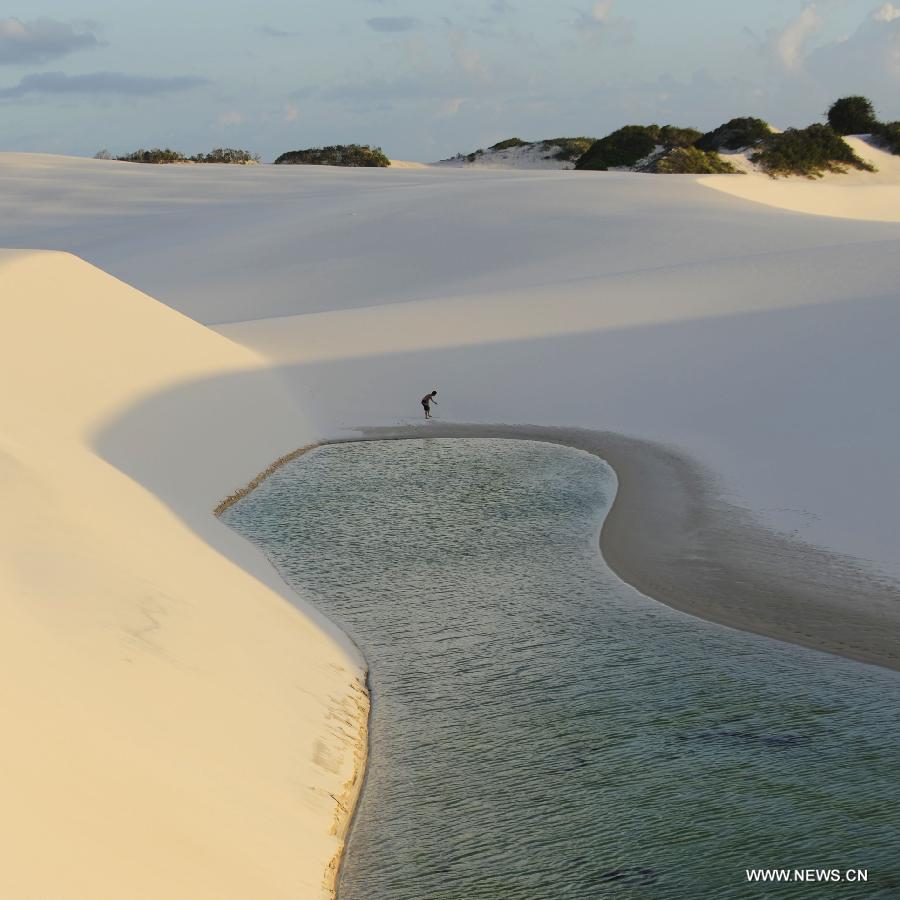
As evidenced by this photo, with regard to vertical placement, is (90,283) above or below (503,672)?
above

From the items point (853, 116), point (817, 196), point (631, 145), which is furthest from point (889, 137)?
point (817, 196)

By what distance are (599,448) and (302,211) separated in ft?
82.4

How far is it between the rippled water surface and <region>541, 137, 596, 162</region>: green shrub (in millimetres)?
64376

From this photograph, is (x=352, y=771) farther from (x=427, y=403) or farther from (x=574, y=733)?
(x=427, y=403)

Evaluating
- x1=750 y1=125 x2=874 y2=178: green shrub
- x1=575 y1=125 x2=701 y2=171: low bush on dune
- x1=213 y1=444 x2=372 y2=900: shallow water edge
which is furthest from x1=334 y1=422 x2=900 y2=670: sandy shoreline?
x1=575 y1=125 x2=701 y2=171: low bush on dune

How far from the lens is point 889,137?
6625 centimetres

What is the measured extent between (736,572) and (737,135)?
184ft

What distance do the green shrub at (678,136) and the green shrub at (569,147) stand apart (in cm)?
891

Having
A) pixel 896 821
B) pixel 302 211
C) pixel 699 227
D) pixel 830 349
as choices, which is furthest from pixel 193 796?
pixel 302 211

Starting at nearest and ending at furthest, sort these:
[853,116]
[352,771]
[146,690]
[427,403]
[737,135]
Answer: [146,690]
[352,771]
[427,403]
[737,135]
[853,116]

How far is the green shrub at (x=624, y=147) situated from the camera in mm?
63312

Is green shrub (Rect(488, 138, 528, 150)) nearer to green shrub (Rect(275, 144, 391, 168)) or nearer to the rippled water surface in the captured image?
green shrub (Rect(275, 144, 391, 168))

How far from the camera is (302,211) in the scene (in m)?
41.1

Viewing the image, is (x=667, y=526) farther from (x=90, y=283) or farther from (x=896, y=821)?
(x=90, y=283)
